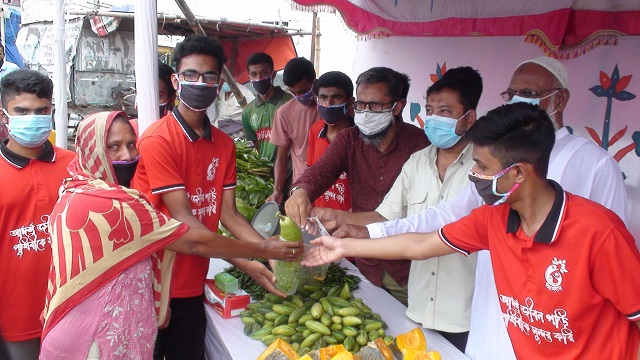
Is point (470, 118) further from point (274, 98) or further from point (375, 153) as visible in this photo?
A: point (274, 98)

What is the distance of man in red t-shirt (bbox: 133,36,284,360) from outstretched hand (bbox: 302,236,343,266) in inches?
11.5

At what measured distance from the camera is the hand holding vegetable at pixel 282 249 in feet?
8.59

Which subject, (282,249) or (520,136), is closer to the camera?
(520,136)

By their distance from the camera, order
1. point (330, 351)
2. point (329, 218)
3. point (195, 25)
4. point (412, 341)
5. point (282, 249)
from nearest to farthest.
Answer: point (330, 351) → point (412, 341) → point (282, 249) → point (329, 218) → point (195, 25)

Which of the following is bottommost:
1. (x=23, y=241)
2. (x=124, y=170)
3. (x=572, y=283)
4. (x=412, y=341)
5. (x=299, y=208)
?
(x=412, y=341)

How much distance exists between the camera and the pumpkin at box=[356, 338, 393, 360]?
2156 millimetres

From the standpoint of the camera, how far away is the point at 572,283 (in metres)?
1.78

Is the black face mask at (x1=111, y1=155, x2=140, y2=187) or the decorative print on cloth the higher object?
the decorative print on cloth

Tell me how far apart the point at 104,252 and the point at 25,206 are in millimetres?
1040

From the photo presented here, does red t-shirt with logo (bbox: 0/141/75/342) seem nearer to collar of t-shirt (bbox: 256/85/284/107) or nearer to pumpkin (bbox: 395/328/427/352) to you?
pumpkin (bbox: 395/328/427/352)

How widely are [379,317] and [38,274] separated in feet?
6.49

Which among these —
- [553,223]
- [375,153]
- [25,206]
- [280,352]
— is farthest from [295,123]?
[553,223]

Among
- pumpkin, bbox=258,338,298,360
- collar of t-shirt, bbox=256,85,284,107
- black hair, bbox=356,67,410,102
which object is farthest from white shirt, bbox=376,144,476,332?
collar of t-shirt, bbox=256,85,284,107

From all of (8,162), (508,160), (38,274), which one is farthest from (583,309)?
(8,162)
